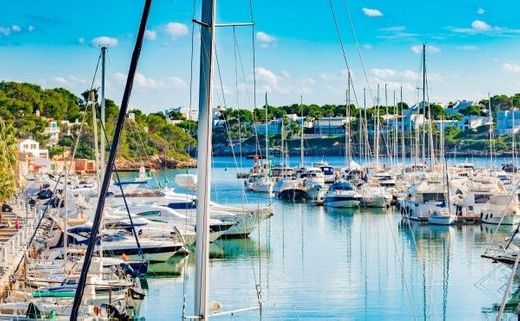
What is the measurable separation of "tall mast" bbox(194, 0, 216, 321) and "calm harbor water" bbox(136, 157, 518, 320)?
24.0 feet

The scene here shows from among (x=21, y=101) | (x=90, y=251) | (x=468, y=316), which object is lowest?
(x=468, y=316)

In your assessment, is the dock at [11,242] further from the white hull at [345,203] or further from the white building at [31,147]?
the white building at [31,147]

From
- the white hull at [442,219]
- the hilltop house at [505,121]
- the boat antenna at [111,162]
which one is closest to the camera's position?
the boat antenna at [111,162]

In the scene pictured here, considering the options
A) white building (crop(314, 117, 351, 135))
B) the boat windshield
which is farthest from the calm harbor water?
white building (crop(314, 117, 351, 135))

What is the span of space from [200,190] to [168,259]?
2361 cm

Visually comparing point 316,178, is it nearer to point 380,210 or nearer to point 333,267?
point 380,210

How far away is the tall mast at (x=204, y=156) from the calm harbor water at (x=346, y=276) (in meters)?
7.31

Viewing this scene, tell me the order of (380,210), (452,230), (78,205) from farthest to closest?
(380,210), (452,230), (78,205)

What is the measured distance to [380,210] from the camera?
56531 millimetres

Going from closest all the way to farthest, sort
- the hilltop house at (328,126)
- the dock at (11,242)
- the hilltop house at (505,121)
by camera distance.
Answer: the dock at (11,242)
the hilltop house at (505,121)
the hilltop house at (328,126)

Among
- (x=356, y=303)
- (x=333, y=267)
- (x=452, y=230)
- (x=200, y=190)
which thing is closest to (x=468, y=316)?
(x=356, y=303)

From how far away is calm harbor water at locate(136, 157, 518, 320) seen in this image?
26438 millimetres

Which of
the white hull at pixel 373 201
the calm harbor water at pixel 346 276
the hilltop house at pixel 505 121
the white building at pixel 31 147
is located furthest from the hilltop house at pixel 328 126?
the calm harbor water at pixel 346 276

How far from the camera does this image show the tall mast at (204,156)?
10.7m
